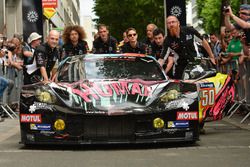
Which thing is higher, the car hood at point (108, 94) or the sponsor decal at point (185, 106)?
the car hood at point (108, 94)

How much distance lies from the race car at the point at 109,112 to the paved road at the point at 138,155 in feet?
0.57

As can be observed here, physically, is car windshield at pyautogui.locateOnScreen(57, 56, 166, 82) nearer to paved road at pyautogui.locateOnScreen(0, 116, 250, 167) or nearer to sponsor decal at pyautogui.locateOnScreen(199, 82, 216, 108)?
sponsor decal at pyautogui.locateOnScreen(199, 82, 216, 108)

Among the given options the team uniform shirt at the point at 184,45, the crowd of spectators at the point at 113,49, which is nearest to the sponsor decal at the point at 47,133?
the crowd of spectators at the point at 113,49

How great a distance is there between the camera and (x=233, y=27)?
1032 centimetres

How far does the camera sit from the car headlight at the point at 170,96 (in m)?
8.93

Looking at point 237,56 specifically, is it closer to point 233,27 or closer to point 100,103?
point 233,27

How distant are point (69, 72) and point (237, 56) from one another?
6.20 metres

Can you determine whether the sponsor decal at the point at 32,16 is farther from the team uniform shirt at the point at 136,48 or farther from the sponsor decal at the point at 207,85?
the sponsor decal at the point at 207,85

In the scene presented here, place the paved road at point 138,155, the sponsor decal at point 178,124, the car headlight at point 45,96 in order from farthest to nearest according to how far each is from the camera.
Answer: the car headlight at point 45,96 → the sponsor decal at point 178,124 → the paved road at point 138,155

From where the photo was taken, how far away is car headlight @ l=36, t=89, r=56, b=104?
895 centimetres

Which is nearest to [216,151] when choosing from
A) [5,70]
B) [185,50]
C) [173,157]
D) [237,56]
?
[173,157]

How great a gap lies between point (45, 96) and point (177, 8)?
14763 millimetres

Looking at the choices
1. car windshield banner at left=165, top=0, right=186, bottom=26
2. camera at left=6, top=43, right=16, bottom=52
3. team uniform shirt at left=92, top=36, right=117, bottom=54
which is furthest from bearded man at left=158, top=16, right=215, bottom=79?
car windshield banner at left=165, top=0, right=186, bottom=26

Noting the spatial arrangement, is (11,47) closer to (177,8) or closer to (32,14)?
(177,8)
